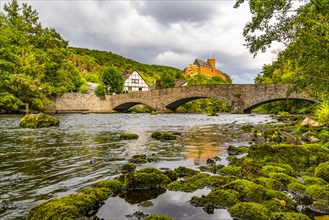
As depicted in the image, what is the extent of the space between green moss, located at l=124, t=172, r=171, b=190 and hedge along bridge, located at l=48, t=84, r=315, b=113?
111 feet

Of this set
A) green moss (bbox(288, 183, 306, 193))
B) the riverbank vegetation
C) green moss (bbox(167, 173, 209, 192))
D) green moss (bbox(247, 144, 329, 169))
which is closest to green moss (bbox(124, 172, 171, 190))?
the riverbank vegetation

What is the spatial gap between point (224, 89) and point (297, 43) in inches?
1378

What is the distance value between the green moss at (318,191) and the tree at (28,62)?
36969 millimetres

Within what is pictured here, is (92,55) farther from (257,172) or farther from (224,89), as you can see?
(257,172)

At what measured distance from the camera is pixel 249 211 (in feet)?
12.9

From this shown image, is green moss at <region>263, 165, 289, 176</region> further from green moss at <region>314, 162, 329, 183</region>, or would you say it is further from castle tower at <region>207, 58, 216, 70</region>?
castle tower at <region>207, 58, 216, 70</region>

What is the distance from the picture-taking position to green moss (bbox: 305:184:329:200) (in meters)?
4.56

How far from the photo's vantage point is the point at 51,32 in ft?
156

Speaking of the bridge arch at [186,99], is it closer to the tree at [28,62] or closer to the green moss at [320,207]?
the tree at [28,62]

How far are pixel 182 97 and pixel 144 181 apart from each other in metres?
42.3

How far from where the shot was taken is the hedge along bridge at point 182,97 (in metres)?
39.8

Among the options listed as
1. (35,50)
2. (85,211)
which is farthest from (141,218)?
(35,50)

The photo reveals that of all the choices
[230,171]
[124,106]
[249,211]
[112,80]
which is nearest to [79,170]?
[230,171]

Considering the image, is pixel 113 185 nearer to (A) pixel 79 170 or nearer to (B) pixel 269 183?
(A) pixel 79 170
